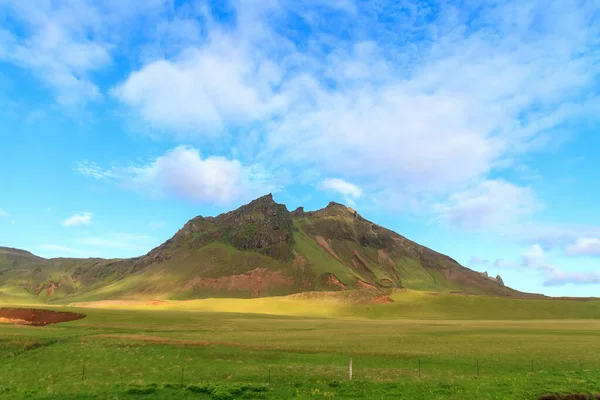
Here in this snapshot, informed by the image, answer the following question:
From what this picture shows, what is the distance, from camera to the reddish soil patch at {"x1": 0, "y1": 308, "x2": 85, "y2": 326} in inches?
3317

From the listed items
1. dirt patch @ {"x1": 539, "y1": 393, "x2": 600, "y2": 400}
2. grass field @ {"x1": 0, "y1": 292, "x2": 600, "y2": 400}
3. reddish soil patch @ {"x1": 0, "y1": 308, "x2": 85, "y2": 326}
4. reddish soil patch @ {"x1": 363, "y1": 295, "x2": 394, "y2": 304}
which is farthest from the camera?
reddish soil patch @ {"x1": 363, "y1": 295, "x2": 394, "y2": 304}

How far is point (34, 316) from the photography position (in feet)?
293

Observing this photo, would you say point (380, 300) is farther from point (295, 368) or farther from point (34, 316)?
point (295, 368)

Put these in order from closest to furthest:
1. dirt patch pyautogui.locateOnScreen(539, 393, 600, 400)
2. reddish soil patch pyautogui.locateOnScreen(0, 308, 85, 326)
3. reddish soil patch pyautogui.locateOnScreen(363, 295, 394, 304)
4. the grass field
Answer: dirt patch pyautogui.locateOnScreen(539, 393, 600, 400)
the grass field
reddish soil patch pyautogui.locateOnScreen(0, 308, 85, 326)
reddish soil patch pyautogui.locateOnScreen(363, 295, 394, 304)

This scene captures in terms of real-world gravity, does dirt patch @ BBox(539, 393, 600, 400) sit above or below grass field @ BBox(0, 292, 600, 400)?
above

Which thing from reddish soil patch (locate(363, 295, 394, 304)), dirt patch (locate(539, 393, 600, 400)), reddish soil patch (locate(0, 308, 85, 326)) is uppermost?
reddish soil patch (locate(363, 295, 394, 304))

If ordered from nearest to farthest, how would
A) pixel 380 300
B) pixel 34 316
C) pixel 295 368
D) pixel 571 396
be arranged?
pixel 571 396 < pixel 295 368 < pixel 34 316 < pixel 380 300

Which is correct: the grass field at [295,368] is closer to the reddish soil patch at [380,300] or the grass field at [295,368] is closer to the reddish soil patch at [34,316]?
the reddish soil patch at [34,316]

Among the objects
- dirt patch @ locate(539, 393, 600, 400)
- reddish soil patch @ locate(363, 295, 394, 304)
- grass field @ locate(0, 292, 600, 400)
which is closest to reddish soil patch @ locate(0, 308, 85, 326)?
grass field @ locate(0, 292, 600, 400)

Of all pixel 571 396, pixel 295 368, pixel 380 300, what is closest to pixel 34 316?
pixel 295 368

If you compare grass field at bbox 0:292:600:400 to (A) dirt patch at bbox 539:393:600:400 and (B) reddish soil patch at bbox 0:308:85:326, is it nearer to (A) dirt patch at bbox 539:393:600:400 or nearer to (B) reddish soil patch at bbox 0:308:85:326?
(A) dirt patch at bbox 539:393:600:400

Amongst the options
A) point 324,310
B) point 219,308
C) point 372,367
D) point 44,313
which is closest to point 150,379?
point 372,367

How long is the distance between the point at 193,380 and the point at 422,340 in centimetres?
3730

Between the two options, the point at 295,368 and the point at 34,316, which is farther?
the point at 34,316
